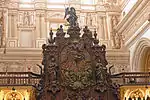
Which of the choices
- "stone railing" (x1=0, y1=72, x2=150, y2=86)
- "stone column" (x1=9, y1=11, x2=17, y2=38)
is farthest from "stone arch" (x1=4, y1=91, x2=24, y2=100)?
"stone column" (x1=9, y1=11, x2=17, y2=38)

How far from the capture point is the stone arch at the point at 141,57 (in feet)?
65.9

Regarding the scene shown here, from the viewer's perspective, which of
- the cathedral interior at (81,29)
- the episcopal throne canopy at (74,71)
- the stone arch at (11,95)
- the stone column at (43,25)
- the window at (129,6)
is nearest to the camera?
the stone arch at (11,95)

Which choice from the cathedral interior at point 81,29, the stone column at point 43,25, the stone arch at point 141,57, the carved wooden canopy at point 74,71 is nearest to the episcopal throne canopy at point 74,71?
the carved wooden canopy at point 74,71

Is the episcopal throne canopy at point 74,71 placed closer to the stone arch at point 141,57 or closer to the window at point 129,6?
the stone arch at point 141,57

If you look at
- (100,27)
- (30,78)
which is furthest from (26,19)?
(30,78)

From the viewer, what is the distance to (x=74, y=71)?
15945 millimetres

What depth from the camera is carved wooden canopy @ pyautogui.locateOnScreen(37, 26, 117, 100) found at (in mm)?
15508

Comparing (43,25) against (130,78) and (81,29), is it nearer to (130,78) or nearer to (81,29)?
(81,29)

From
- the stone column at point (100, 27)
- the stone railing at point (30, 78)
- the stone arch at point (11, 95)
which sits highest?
the stone column at point (100, 27)

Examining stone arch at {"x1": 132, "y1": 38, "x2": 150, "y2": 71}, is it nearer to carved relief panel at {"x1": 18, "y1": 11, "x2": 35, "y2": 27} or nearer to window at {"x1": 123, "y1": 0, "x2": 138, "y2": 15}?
window at {"x1": 123, "y1": 0, "x2": 138, "y2": 15}

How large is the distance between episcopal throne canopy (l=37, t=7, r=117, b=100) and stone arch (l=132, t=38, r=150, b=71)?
432 cm

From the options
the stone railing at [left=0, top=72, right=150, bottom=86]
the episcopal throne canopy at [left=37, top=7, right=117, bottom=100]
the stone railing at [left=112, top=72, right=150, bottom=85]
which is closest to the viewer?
the stone railing at [left=0, top=72, right=150, bottom=86]

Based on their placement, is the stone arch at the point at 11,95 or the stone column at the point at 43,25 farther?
the stone column at the point at 43,25

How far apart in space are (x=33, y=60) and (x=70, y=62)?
210 inches
